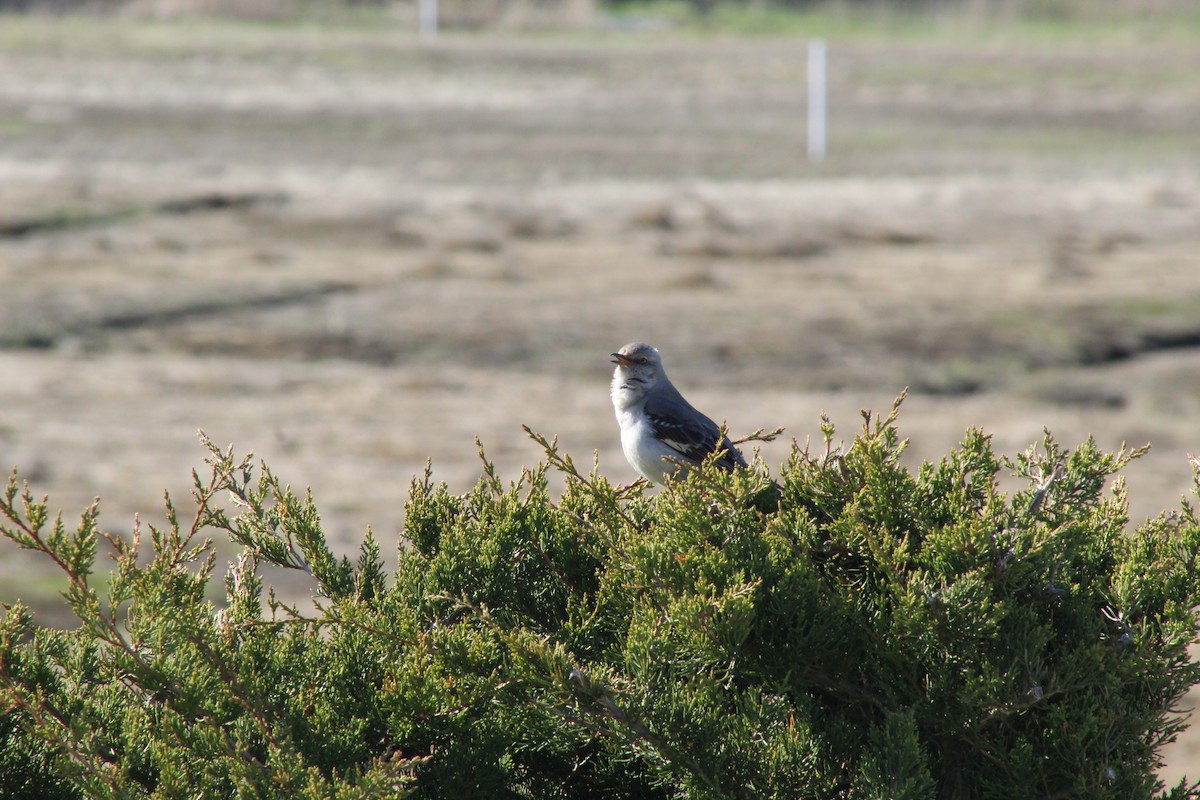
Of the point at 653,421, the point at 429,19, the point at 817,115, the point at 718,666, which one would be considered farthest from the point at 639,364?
the point at 429,19

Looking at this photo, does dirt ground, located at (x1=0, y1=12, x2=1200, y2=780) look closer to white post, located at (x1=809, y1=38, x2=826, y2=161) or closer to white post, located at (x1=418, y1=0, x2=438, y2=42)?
white post, located at (x1=809, y1=38, x2=826, y2=161)

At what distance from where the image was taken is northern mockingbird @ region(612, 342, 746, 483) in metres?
5.24

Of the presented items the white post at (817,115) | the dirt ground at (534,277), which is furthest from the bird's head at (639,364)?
the white post at (817,115)

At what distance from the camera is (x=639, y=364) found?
18.6ft

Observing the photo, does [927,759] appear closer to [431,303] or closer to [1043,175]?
[431,303]

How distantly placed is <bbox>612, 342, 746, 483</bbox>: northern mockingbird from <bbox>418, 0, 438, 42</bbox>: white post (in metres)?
38.3

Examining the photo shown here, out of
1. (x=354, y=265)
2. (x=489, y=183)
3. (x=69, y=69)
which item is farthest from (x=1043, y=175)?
(x=69, y=69)

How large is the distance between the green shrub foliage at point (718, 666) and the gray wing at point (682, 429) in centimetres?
185

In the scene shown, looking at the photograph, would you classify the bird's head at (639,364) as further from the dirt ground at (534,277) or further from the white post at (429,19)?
the white post at (429,19)

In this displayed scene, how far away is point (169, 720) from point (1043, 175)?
941 inches

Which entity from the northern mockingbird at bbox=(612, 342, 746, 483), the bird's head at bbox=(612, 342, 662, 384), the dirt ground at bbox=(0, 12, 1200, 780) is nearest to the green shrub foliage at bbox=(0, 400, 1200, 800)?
the northern mockingbird at bbox=(612, 342, 746, 483)

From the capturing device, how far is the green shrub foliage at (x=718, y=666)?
293cm

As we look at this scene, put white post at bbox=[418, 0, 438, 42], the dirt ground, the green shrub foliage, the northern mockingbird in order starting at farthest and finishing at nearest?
white post at bbox=[418, 0, 438, 42]
the dirt ground
the northern mockingbird
the green shrub foliage

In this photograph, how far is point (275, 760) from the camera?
2.78m
